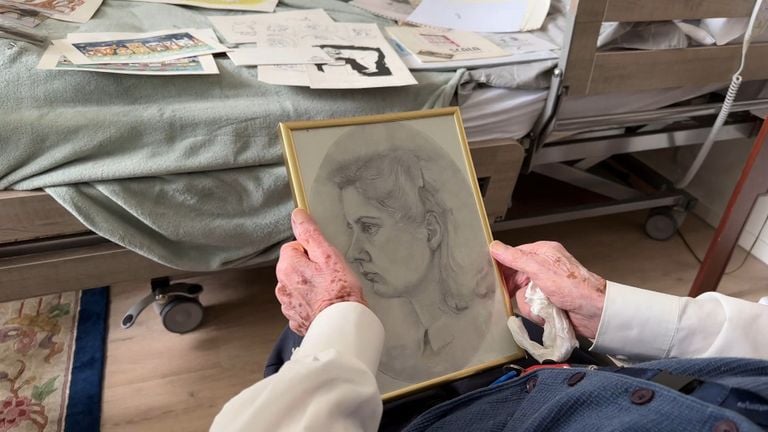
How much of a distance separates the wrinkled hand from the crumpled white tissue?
0.84 ft

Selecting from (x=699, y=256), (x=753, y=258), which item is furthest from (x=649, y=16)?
(x=753, y=258)

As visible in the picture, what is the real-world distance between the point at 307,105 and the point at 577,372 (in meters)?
0.68

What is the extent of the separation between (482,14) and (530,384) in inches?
43.1

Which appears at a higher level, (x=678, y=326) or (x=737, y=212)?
(x=678, y=326)

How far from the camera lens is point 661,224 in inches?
68.2

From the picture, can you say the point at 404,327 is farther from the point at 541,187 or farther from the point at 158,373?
the point at 541,187

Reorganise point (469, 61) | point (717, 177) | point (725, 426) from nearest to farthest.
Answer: point (725, 426) < point (469, 61) < point (717, 177)

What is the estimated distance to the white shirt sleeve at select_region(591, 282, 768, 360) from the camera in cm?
63

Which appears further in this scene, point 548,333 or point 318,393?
point 548,333

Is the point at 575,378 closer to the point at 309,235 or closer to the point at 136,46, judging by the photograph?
the point at 309,235

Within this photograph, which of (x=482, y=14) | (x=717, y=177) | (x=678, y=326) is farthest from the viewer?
(x=717, y=177)

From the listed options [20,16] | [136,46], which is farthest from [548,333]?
[20,16]

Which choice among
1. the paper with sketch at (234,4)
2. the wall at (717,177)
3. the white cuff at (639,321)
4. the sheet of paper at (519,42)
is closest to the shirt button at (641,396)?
the white cuff at (639,321)

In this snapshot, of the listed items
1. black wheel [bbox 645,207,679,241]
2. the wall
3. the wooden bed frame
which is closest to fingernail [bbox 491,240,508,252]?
the wooden bed frame
